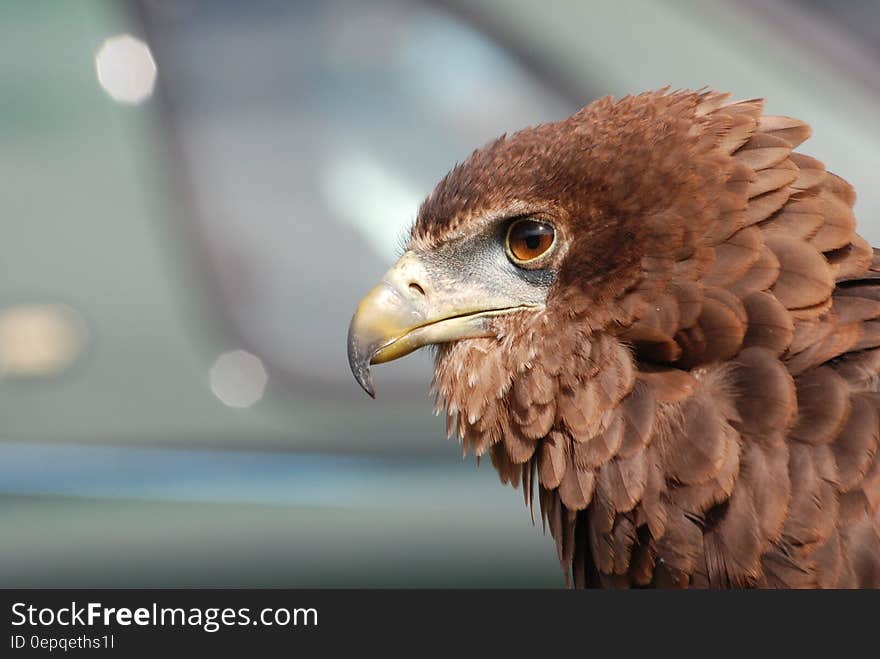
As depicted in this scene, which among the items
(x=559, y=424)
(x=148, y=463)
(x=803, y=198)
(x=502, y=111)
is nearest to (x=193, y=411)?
(x=148, y=463)

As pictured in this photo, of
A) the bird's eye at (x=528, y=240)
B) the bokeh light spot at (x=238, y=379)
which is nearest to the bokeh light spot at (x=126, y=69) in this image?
the bokeh light spot at (x=238, y=379)

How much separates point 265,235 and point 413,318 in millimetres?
1367

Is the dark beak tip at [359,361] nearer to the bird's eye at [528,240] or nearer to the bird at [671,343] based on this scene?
the bird at [671,343]

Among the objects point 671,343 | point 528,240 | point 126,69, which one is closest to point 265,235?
point 126,69

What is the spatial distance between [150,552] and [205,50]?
167cm

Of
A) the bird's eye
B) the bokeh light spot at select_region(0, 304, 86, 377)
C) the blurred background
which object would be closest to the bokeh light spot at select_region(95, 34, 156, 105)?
the blurred background

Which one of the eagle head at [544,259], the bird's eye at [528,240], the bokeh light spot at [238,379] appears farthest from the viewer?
the bokeh light spot at [238,379]

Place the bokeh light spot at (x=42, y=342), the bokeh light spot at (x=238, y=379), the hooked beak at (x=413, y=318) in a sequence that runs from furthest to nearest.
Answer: the bokeh light spot at (x=238, y=379) < the bokeh light spot at (x=42, y=342) < the hooked beak at (x=413, y=318)

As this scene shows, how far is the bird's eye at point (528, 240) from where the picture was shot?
202 cm

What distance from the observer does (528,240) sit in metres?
2.05

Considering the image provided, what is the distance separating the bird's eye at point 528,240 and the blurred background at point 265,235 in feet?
4.10

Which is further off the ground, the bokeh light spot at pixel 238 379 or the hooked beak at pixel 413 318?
the bokeh light spot at pixel 238 379

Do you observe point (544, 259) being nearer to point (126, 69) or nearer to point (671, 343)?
point (671, 343)

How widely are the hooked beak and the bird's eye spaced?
11cm
